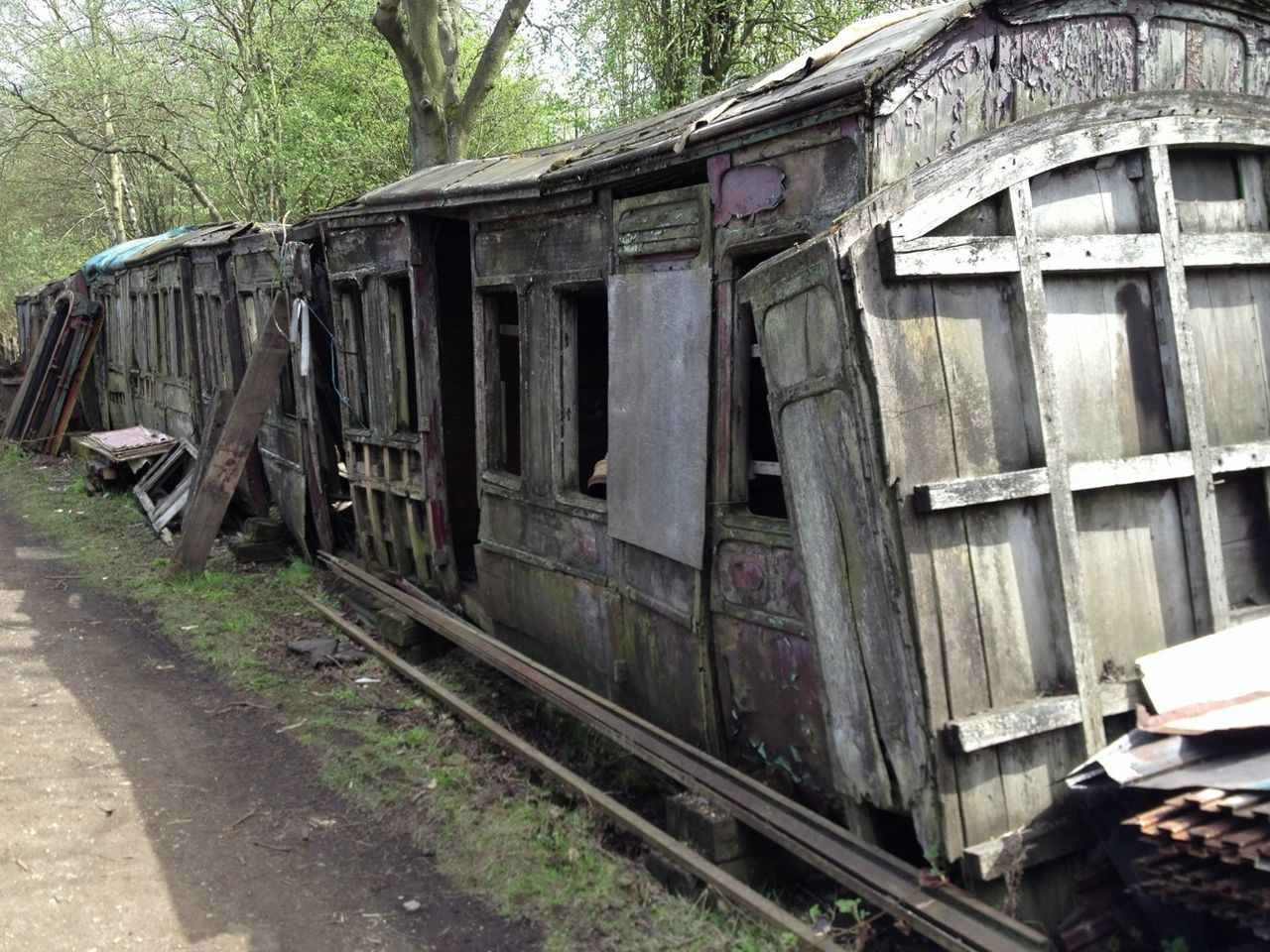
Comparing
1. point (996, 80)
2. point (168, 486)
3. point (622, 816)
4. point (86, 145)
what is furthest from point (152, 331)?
point (996, 80)

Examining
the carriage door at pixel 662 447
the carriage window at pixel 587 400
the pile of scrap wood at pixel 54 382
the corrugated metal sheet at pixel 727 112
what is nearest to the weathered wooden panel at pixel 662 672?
the carriage door at pixel 662 447

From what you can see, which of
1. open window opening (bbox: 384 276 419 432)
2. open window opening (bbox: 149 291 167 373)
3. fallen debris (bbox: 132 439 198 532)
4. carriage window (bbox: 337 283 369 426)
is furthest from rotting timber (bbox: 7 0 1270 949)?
open window opening (bbox: 149 291 167 373)

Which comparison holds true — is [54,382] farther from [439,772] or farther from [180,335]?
[439,772]

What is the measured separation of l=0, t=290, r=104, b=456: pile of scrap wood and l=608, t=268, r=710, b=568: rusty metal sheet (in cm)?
1647

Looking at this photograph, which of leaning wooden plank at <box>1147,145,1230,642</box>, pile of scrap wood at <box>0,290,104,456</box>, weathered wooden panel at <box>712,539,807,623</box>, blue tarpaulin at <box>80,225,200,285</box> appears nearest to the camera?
leaning wooden plank at <box>1147,145,1230,642</box>

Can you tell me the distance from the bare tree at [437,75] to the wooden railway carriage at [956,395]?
33.7ft

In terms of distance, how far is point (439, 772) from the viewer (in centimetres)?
634

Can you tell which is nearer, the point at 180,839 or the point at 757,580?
the point at 757,580

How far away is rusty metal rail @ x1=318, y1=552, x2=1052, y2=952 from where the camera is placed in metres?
3.56

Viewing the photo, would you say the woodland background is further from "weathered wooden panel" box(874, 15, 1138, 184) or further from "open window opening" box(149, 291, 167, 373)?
"weathered wooden panel" box(874, 15, 1138, 184)

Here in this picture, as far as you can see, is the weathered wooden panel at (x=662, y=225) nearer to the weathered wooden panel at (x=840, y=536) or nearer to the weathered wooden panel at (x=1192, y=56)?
the weathered wooden panel at (x=840, y=536)

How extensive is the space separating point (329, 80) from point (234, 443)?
13465 millimetres

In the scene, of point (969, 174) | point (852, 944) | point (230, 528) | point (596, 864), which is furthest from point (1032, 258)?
point (230, 528)

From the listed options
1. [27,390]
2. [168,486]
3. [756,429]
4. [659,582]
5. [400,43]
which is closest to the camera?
[756,429]
